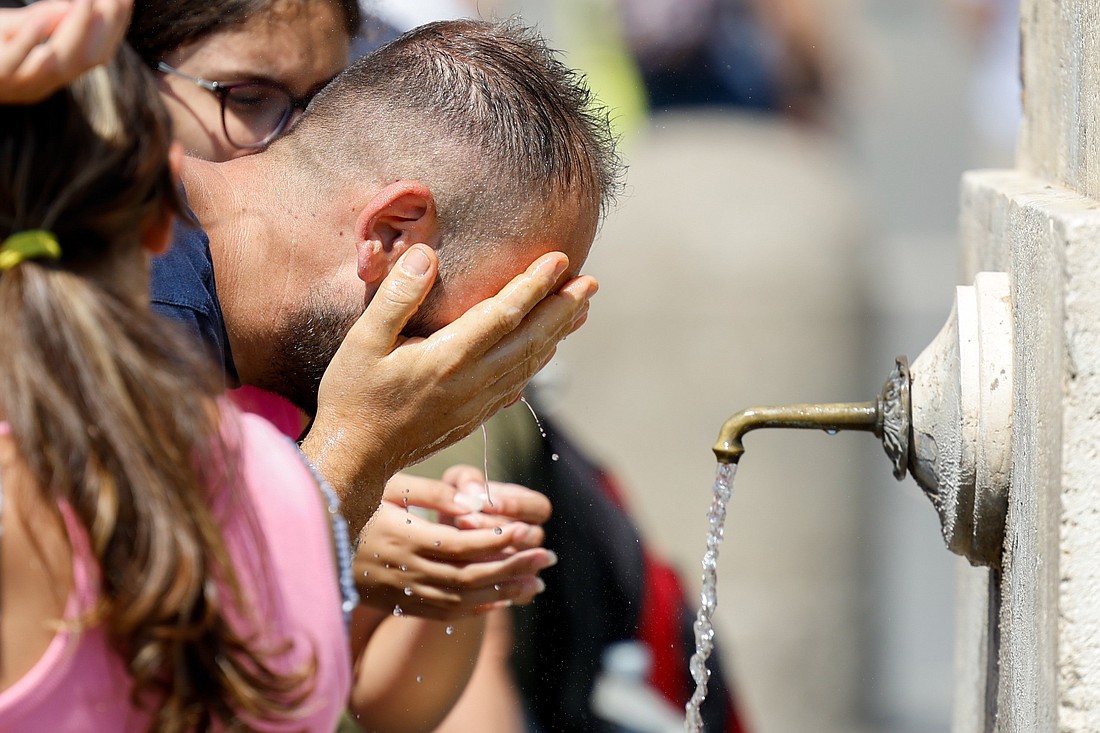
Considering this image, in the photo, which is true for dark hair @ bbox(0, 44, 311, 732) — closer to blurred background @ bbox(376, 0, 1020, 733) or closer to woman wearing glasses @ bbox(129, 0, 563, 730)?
woman wearing glasses @ bbox(129, 0, 563, 730)

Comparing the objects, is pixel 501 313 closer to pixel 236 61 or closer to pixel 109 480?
pixel 236 61

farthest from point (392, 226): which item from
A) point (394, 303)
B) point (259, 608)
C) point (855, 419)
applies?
point (259, 608)

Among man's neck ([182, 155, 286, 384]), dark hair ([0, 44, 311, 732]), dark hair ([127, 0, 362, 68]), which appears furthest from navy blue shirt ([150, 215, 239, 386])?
dark hair ([0, 44, 311, 732])

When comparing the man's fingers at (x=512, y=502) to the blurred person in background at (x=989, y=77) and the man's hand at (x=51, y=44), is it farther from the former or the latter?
the blurred person in background at (x=989, y=77)

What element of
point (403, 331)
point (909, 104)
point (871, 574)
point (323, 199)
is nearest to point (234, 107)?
point (323, 199)

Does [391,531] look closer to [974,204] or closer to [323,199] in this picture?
[323,199]

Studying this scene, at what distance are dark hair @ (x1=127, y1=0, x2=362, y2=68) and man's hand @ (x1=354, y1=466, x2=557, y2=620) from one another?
78 cm

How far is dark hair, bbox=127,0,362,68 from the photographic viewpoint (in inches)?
86.7

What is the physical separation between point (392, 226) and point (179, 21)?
57cm

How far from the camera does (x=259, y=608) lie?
3.86ft

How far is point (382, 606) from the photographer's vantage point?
2.36m

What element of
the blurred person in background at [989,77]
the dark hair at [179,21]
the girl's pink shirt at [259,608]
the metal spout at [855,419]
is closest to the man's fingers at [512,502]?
the metal spout at [855,419]

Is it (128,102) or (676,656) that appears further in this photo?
(676,656)

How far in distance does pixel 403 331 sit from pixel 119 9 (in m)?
0.82
